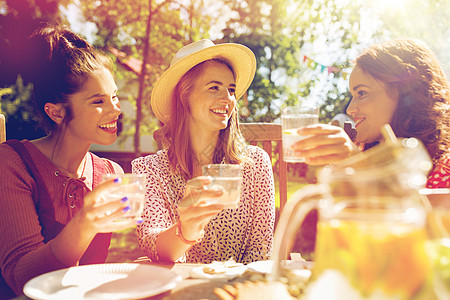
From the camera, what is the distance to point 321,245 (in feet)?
2.66

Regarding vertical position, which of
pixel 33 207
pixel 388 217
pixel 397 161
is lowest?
pixel 33 207

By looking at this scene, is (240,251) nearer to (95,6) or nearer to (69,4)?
(69,4)

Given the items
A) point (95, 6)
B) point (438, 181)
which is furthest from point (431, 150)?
point (95, 6)

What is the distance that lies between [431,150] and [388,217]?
1.91 m

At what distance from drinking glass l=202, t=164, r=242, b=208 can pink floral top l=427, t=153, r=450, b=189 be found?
1.23 meters

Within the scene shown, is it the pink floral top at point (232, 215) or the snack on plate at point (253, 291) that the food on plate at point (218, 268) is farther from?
the pink floral top at point (232, 215)

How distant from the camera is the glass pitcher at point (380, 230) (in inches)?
27.5

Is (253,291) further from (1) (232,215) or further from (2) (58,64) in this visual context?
(2) (58,64)

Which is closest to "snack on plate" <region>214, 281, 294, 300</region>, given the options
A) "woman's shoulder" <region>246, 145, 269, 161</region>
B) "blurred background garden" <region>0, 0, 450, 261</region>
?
→ "woman's shoulder" <region>246, 145, 269, 161</region>

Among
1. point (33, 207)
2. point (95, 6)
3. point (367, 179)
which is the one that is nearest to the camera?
point (367, 179)

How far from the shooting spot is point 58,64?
90.1 inches

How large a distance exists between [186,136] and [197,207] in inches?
53.1

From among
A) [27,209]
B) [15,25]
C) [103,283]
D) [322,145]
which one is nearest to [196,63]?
[27,209]

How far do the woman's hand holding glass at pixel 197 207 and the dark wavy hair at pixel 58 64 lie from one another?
1.07 metres
